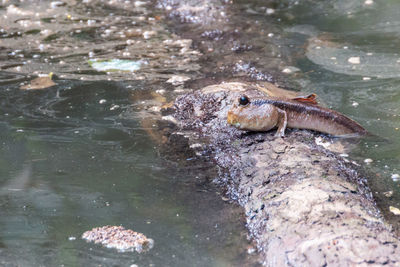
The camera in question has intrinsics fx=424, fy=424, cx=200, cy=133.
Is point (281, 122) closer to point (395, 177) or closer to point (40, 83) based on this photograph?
point (395, 177)

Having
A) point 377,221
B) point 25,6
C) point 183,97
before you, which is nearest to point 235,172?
point 377,221

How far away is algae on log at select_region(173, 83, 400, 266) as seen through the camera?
7.36 feet

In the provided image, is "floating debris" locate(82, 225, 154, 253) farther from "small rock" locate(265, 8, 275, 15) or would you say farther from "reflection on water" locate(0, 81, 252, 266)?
"small rock" locate(265, 8, 275, 15)

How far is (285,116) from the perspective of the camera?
3.48 m

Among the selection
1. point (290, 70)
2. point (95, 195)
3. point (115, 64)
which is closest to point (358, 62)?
point (290, 70)

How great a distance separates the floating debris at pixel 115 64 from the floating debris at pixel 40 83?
66cm

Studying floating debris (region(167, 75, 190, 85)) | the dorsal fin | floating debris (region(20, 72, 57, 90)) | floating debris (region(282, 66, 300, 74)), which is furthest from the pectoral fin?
floating debris (region(20, 72, 57, 90))

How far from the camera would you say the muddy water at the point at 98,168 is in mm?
2754

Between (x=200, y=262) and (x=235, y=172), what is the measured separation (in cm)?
85

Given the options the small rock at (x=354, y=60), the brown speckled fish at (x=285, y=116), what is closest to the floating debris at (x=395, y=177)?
the brown speckled fish at (x=285, y=116)

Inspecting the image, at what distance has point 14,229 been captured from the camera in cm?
294

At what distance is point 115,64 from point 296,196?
405cm

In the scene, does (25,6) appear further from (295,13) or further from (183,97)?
(183,97)

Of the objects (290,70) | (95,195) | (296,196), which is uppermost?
(296,196)
